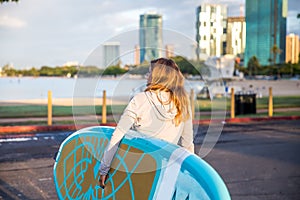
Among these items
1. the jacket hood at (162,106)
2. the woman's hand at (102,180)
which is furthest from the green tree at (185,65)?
the woman's hand at (102,180)

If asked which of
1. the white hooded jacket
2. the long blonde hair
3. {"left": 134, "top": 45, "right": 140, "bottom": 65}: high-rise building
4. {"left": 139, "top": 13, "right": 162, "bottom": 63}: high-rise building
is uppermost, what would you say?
{"left": 139, "top": 13, "right": 162, "bottom": 63}: high-rise building

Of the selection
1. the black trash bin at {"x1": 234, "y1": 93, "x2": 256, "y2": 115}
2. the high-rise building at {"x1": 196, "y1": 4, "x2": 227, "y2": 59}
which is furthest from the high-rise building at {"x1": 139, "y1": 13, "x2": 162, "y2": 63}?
the black trash bin at {"x1": 234, "y1": 93, "x2": 256, "y2": 115}

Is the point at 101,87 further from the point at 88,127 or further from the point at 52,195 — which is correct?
the point at 52,195

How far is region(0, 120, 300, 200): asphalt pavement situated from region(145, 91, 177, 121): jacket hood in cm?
44

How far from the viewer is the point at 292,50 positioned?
→ 124875 mm

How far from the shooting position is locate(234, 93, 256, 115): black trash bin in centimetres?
1772

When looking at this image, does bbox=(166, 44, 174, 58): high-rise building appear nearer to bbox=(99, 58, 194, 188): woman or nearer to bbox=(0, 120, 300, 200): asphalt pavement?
bbox=(99, 58, 194, 188): woman

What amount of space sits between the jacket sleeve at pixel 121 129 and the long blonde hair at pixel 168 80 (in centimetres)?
17

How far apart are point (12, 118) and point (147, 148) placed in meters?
13.9

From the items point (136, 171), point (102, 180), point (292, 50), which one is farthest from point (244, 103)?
point (292, 50)

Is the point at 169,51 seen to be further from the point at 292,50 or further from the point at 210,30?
the point at 292,50

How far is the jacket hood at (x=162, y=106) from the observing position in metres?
3.06

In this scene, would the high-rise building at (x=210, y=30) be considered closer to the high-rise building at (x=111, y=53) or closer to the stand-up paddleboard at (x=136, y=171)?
the high-rise building at (x=111, y=53)

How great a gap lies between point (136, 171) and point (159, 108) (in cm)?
46
